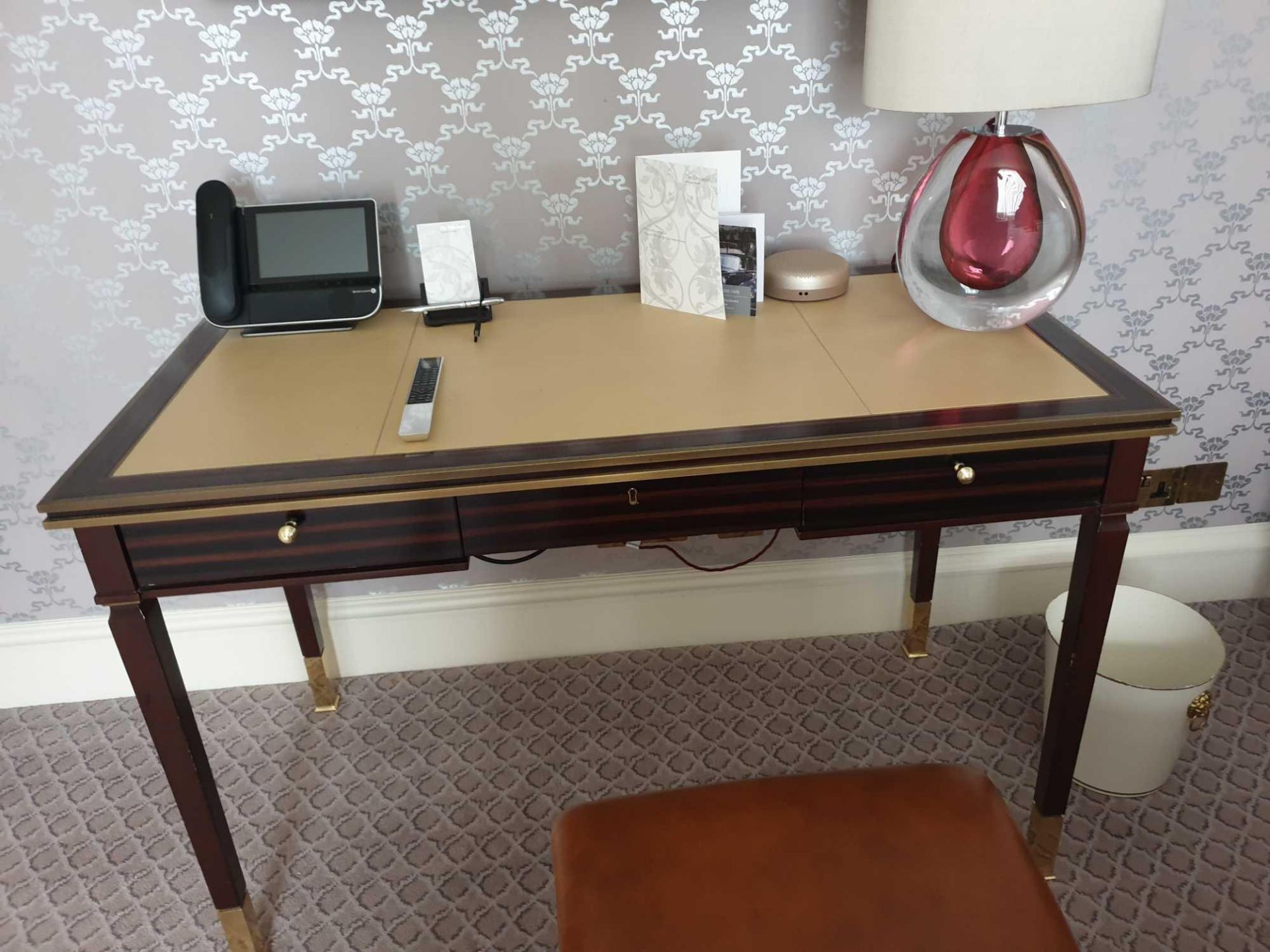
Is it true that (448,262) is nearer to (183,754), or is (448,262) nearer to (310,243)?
(310,243)

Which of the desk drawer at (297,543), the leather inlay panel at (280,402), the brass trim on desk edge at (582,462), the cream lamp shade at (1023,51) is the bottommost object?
the desk drawer at (297,543)

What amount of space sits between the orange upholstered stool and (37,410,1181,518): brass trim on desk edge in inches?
15.6

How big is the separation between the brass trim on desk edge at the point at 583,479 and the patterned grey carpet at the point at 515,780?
0.76 m

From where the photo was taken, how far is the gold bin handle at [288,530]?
123 cm

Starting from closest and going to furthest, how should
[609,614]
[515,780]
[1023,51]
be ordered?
[1023,51] → [515,780] → [609,614]

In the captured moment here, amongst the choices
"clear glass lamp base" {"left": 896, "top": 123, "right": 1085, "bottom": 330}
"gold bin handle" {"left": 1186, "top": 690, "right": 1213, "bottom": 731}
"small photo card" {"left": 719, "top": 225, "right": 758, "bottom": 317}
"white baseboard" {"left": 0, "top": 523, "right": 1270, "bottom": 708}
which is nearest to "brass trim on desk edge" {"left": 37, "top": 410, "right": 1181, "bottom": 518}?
"clear glass lamp base" {"left": 896, "top": 123, "right": 1085, "bottom": 330}

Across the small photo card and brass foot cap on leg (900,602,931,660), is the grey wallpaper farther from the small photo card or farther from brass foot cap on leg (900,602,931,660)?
brass foot cap on leg (900,602,931,660)

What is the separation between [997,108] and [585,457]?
66 centimetres

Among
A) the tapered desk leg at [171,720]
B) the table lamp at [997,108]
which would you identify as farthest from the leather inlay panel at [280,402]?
the table lamp at [997,108]

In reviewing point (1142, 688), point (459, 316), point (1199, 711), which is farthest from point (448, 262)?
point (1199, 711)

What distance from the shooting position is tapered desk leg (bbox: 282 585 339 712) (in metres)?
1.90

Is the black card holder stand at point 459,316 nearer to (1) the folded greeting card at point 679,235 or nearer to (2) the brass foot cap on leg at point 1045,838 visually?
(1) the folded greeting card at point 679,235

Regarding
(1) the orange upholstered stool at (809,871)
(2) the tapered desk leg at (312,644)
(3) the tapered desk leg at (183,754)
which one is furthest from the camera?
(2) the tapered desk leg at (312,644)

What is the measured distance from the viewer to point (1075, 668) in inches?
56.3
